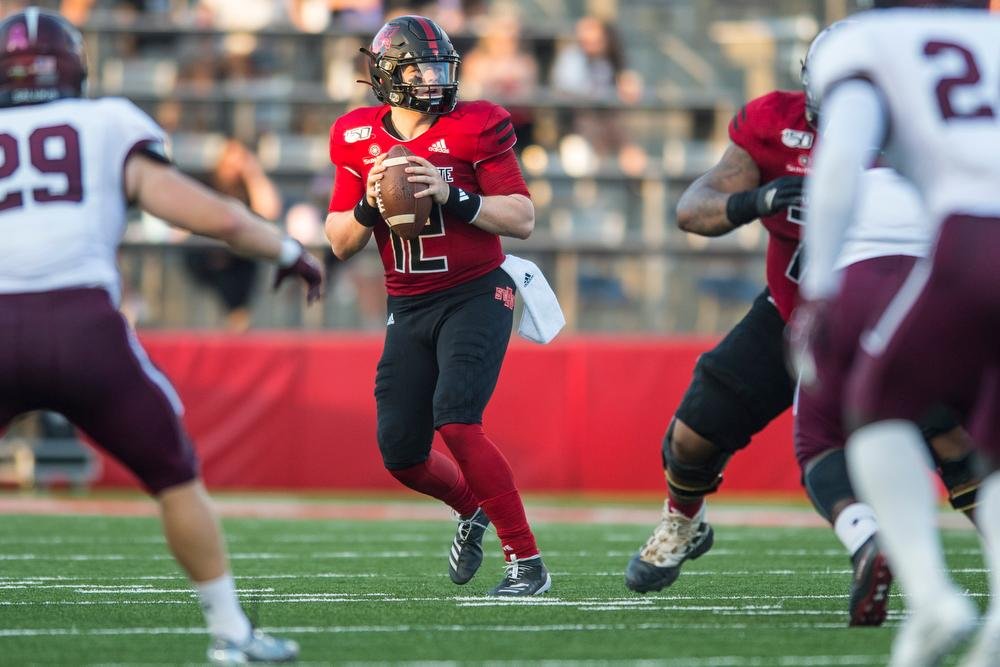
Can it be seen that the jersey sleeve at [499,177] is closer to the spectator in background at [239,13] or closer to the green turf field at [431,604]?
the green turf field at [431,604]

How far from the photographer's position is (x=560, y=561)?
6.88 m

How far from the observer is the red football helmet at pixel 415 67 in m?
5.65

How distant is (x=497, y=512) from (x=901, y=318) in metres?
2.31

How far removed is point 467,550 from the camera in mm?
5750

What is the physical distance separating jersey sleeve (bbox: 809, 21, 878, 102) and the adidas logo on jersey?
2339 millimetres

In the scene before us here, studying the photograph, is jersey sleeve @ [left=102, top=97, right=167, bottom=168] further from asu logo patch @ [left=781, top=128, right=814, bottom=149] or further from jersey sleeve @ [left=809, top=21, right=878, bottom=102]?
asu logo patch @ [left=781, top=128, right=814, bottom=149]

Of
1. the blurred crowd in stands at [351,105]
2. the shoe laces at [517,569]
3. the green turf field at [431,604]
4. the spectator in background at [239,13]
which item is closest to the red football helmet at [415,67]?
the shoe laces at [517,569]

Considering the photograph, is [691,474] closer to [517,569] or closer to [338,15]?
[517,569]

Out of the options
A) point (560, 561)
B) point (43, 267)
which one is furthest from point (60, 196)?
point (560, 561)

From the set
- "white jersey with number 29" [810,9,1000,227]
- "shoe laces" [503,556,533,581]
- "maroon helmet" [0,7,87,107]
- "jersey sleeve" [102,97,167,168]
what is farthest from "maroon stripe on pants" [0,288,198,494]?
"shoe laces" [503,556,533,581]

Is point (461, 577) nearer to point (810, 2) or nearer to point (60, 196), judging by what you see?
point (60, 196)

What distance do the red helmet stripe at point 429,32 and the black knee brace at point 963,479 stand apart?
7.31 ft

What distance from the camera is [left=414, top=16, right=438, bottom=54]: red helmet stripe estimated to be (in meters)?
5.74

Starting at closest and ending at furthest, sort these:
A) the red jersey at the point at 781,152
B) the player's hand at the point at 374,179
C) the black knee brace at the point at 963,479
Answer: the black knee brace at the point at 963,479, the red jersey at the point at 781,152, the player's hand at the point at 374,179
